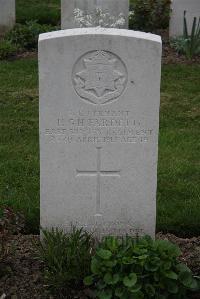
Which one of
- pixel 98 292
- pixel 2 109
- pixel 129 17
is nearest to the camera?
pixel 98 292

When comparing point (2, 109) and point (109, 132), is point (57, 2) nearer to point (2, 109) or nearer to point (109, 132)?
point (2, 109)

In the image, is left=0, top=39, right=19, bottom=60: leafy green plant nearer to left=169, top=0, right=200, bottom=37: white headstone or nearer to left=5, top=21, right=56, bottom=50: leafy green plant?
left=5, top=21, right=56, bottom=50: leafy green plant

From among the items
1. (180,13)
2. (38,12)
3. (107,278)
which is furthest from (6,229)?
(38,12)

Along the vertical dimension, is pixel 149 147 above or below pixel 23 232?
above

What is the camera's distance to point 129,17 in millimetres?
11758

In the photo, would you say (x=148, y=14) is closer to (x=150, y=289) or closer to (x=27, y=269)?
(x=27, y=269)

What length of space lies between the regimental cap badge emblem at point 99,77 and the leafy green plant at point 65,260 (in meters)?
0.91

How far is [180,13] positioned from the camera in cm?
1127

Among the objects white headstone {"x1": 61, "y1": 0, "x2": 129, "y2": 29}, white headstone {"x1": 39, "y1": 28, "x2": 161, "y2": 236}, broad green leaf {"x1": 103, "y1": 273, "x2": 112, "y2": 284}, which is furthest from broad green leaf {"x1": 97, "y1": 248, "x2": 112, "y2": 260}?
white headstone {"x1": 61, "y1": 0, "x2": 129, "y2": 29}

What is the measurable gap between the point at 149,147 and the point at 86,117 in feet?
1.52

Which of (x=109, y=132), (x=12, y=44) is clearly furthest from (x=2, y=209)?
(x=12, y=44)

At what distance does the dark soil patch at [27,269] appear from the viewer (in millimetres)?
4668

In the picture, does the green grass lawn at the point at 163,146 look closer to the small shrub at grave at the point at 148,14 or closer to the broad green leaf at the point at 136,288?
the broad green leaf at the point at 136,288

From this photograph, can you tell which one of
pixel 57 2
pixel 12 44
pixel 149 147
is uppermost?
pixel 57 2
